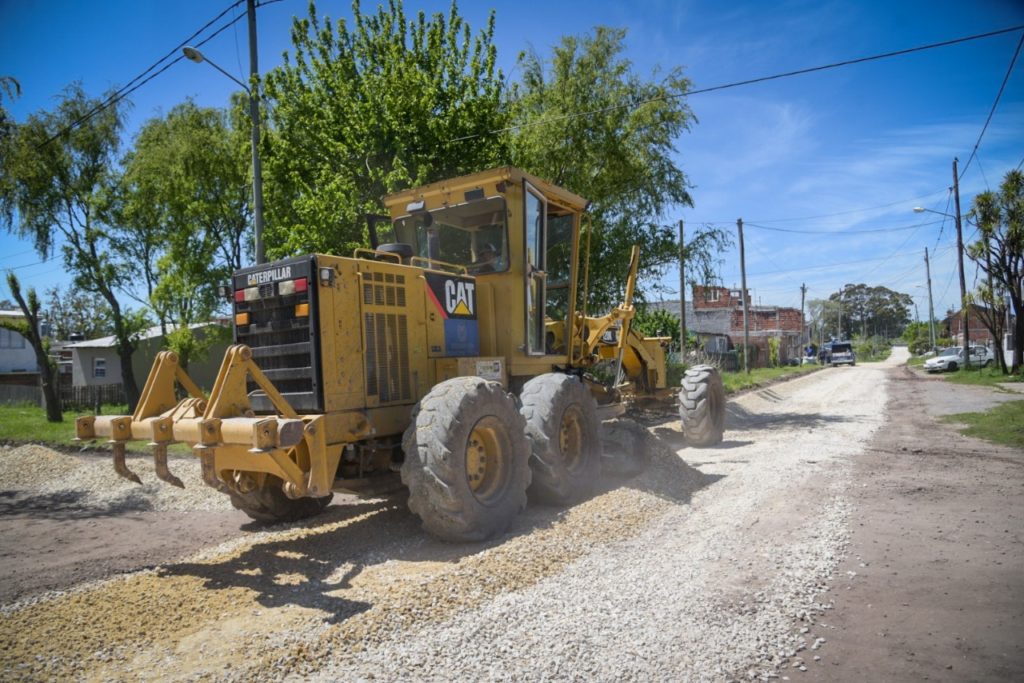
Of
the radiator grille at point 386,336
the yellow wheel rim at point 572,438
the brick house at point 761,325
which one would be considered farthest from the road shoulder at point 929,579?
the brick house at point 761,325

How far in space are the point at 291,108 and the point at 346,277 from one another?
9.35 metres

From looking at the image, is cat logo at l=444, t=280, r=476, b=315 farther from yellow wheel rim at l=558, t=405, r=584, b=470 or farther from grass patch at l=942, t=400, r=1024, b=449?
grass patch at l=942, t=400, r=1024, b=449

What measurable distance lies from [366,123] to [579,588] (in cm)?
1086

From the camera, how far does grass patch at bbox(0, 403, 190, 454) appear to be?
13.9 metres

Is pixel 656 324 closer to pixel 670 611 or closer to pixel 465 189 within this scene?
pixel 465 189

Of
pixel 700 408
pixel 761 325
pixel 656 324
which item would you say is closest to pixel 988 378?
pixel 656 324

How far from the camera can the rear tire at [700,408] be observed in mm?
11227

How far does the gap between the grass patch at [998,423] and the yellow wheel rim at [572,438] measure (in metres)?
7.13

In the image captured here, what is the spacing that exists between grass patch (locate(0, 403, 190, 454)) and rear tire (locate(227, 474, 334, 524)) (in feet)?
16.7

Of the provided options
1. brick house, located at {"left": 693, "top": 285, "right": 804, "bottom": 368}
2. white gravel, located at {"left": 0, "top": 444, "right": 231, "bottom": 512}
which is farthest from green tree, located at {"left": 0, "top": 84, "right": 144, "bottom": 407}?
brick house, located at {"left": 693, "top": 285, "right": 804, "bottom": 368}

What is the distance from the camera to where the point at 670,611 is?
4.25 metres

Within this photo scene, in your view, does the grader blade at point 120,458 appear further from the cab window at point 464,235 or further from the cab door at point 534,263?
the cab door at point 534,263

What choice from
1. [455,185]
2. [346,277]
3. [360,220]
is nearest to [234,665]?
[346,277]

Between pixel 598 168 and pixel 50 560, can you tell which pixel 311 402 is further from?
pixel 598 168
